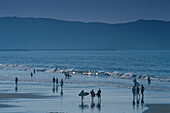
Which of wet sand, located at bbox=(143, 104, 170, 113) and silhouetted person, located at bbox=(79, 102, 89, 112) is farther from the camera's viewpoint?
Result: silhouetted person, located at bbox=(79, 102, 89, 112)

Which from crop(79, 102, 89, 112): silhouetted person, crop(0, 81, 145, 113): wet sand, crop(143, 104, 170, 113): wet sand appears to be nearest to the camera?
crop(143, 104, 170, 113): wet sand

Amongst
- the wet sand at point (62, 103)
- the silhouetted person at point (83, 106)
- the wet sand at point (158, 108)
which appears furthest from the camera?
the silhouetted person at point (83, 106)

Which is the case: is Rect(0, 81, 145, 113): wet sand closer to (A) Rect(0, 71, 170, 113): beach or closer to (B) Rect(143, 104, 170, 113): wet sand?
(A) Rect(0, 71, 170, 113): beach

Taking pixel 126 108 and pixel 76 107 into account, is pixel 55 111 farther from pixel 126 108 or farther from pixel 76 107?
pixel 126 108

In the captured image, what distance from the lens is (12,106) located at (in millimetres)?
34469

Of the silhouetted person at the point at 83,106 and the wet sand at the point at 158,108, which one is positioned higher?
the silhouetted person at the point at 83,106

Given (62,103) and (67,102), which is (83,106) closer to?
(62,103)

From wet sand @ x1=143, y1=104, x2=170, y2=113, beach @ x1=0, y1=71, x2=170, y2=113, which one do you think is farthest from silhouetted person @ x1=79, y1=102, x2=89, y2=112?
wet sand @ x1=143, y1=104, x2=170, y2=113

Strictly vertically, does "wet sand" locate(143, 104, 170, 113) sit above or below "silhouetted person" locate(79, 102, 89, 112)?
below

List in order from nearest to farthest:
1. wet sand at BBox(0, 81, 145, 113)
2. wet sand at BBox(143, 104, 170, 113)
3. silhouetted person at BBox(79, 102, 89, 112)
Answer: wet sand at BBox(143, 104, 170, 113)
wet sand at BBox(0, 81, 145, 113)
silhouetted person at BBox(79, 102, 89, 112)

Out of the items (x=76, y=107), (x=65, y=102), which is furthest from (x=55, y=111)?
(x=65, y=102)

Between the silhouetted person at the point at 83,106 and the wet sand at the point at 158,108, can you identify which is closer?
the wet sand at the point at 158,108

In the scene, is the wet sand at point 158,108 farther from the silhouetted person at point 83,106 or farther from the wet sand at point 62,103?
the silhouetted person at point 83,106

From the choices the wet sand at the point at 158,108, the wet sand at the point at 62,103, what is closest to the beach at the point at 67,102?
the wet sand at the point at 62,103
